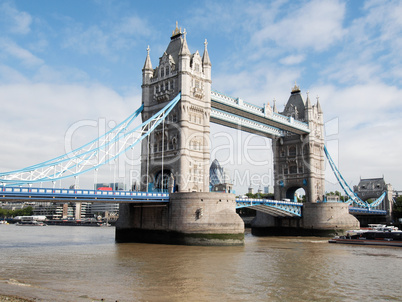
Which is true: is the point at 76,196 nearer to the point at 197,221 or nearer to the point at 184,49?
the point at 197,221

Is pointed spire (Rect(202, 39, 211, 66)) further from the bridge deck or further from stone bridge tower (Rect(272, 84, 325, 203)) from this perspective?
stone bridge tower (Rect(272, 84, 325, 203))

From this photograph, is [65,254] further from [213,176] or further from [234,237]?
[213,176]

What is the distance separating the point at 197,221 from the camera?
34.7 metres

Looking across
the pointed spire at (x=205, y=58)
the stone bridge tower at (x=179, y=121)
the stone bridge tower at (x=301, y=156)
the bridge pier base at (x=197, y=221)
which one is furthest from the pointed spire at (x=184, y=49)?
the stone bridge tower at (x=301, y=156)

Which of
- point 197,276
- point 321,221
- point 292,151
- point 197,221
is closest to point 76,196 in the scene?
point 197,221

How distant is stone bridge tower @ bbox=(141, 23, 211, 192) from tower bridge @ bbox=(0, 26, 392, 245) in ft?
0.35

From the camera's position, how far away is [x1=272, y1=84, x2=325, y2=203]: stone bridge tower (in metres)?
60.2

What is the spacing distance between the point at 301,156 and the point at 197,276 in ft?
148

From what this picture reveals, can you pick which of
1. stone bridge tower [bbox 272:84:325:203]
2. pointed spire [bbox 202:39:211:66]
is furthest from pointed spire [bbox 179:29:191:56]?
stone bridge tower [bbox 272:84:325:203]

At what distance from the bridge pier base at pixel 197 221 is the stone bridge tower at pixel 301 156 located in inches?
1042

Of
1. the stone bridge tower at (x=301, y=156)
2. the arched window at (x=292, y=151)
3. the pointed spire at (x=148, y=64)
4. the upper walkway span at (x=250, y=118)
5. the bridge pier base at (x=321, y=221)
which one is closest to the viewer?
the pointed spire at (x=148, y=64)

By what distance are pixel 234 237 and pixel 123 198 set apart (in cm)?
1033

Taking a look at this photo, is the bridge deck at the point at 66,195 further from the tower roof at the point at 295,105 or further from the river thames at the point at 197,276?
the tower roof at the point at 295,105

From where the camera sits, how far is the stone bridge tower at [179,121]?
40281 mm
